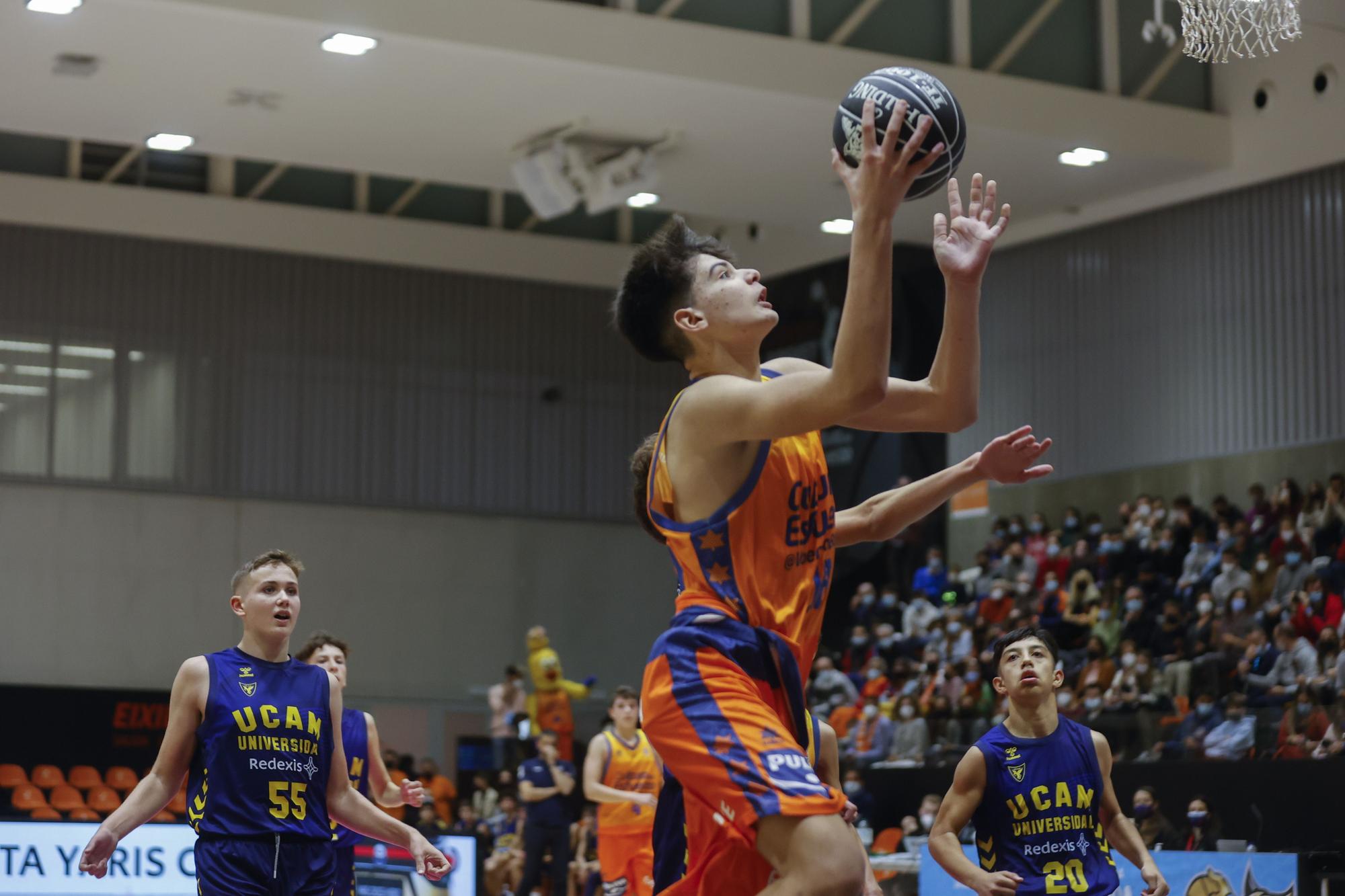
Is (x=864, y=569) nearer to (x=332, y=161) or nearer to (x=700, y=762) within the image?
(x=332, y=161)

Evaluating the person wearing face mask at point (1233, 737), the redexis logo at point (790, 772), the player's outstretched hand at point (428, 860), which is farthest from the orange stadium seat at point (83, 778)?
the redexis logo at point (790, 772)

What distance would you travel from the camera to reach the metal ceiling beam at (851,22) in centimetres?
Result: 1828

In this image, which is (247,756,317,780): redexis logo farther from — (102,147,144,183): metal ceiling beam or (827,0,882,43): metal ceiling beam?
(102,147,144,183): metal ceiling beam

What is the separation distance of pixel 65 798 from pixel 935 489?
747 inches

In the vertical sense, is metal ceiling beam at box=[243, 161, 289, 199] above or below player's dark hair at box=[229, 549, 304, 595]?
above

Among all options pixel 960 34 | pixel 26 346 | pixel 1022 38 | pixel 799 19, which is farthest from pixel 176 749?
pixel 26 346

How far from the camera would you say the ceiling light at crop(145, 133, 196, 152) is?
768 inches

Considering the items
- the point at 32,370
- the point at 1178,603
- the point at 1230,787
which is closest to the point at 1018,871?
the point at 1230,787

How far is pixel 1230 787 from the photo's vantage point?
12.9 metres

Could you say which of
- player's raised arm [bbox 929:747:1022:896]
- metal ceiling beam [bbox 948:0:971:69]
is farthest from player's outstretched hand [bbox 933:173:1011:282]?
metal ceiling beam [bbox 948:0:971:69]

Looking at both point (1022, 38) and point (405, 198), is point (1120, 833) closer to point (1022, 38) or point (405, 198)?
point (1022, 38)

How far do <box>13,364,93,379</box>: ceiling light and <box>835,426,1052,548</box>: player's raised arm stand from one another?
786 inches

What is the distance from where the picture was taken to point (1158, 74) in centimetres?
1975

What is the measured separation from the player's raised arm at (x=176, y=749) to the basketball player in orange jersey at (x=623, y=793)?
6203 millimetres
